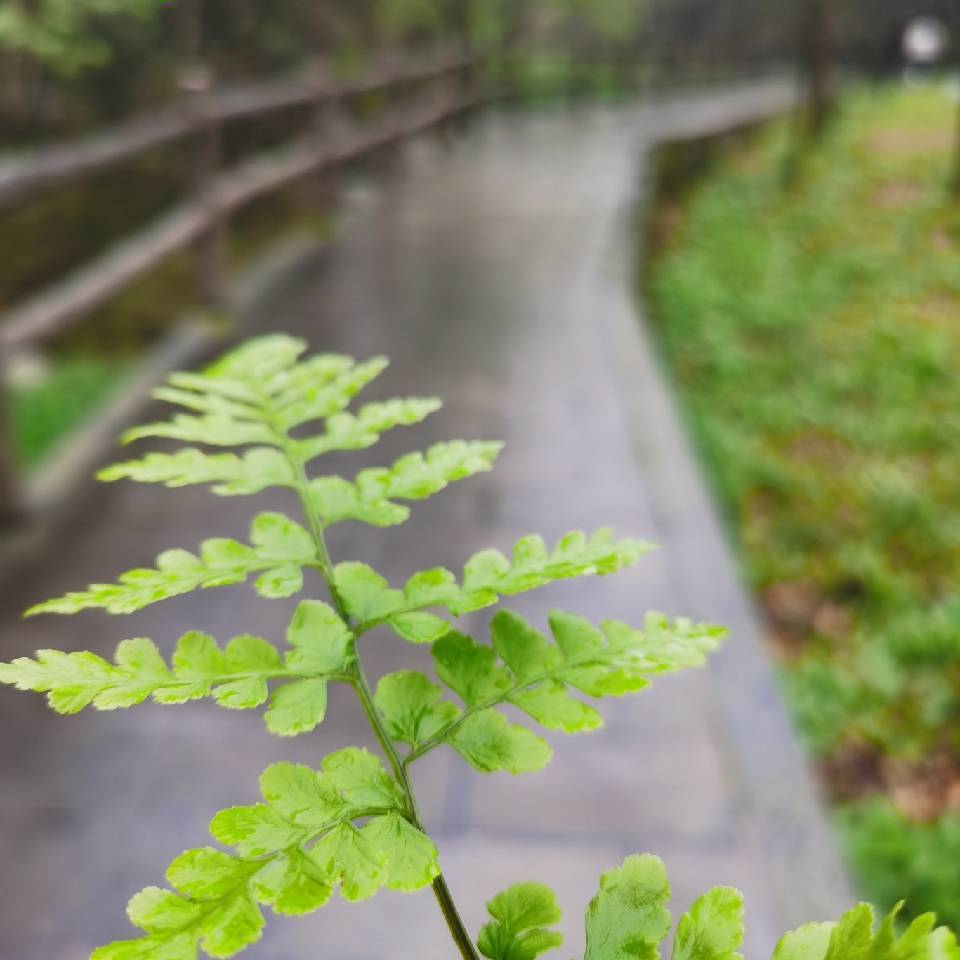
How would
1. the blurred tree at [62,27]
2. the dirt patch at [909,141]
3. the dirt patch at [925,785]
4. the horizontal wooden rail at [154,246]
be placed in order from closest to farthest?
the dirt patch at [925,785]
the horizontal wooden rail at [154,246]
the blurred tree at [62,27]
the dirt patch at [909,141]

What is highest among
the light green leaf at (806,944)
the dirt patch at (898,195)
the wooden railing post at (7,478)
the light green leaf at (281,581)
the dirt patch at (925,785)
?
the dirt patch at (898,195)

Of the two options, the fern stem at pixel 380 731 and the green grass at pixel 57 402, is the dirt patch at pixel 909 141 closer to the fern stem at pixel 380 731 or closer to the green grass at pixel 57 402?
the green grass at pixel 57 402

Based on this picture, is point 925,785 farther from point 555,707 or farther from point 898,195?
point 898,195

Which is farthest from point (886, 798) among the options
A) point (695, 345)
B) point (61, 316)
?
point (695, 345)

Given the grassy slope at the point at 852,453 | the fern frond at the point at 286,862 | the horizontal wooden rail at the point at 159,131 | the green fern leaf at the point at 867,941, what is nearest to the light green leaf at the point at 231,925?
the fern frond at the point at 286,862

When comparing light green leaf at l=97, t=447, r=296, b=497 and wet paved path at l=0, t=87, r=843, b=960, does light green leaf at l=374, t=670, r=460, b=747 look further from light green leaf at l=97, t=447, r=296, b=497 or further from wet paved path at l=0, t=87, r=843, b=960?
wet paved path at l=0, t=87, r=843, b=960

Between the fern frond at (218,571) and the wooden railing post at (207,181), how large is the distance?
16.5 ft

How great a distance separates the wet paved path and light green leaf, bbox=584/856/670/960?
1593mm

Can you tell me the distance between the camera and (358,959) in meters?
1.92

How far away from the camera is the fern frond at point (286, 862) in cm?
44

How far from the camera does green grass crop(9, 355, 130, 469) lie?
5.16 meters

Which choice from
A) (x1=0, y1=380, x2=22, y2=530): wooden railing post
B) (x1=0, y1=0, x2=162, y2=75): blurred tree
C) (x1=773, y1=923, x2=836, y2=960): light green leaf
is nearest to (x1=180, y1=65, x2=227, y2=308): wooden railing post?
(x1=0, y1=380, x2=22, y2=530): wooden railing post

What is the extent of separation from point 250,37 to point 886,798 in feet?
35.6

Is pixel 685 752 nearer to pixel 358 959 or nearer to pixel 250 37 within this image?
pixel 358 959
